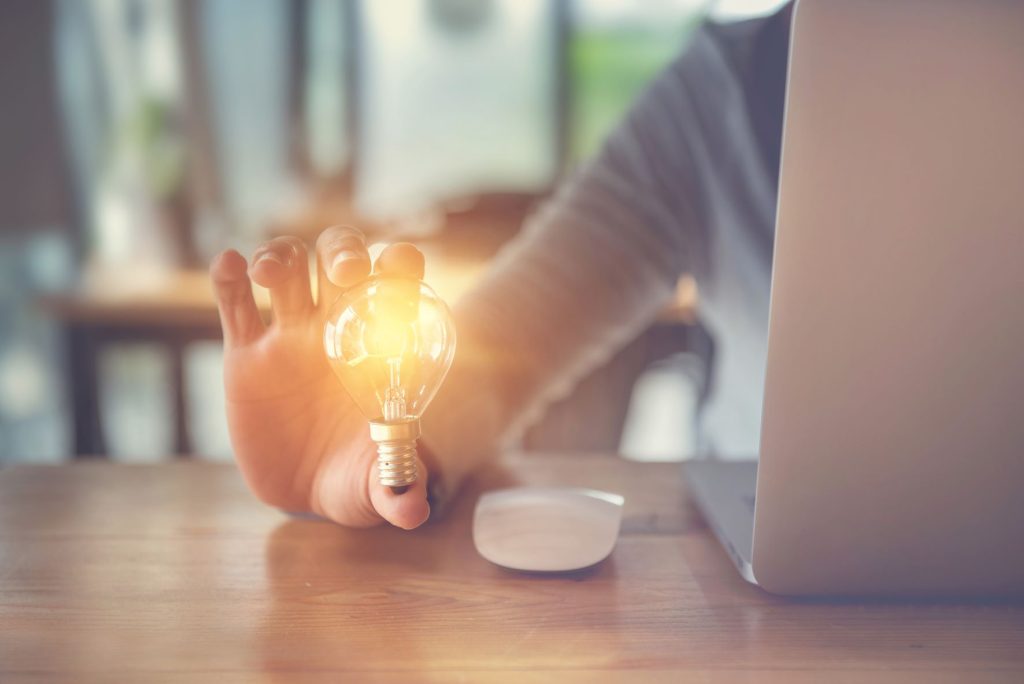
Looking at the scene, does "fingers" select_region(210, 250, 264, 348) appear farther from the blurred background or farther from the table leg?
the table leg

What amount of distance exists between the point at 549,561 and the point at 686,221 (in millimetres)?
577

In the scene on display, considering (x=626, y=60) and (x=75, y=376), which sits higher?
(x=626, y=60)

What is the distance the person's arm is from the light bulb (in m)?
0.17

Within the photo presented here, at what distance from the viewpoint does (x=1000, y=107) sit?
39 cm

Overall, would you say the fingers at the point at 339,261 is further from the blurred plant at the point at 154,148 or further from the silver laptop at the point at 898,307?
the blurred plant at the point at 154,148

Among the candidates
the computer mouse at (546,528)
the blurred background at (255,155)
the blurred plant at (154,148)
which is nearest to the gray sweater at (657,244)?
the computer mouse at (546,528)

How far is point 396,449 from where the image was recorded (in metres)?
0.41

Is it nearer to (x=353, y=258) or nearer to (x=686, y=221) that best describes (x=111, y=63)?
(x=686, y=221)

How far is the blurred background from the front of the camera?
1968mm

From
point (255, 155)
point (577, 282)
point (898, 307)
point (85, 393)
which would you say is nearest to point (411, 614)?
point (898, 307)

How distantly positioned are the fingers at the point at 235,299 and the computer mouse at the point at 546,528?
0.65 feet

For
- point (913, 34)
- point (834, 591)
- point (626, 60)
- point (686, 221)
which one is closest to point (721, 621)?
point (834, 591)

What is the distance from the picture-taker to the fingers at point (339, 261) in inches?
17.3

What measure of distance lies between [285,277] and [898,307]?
0.34 m
